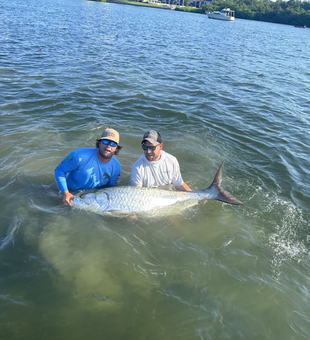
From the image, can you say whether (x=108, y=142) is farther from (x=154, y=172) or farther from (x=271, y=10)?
(x=271, y=10)

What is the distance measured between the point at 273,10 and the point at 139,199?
133 m

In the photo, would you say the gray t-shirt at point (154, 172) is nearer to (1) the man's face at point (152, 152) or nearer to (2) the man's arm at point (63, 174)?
(1) the man's face at point (152, 152)

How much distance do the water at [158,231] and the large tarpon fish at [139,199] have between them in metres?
0.37

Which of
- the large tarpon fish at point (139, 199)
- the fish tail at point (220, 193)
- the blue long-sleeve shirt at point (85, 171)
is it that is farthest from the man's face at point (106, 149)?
the fish tail at point (220, 193)

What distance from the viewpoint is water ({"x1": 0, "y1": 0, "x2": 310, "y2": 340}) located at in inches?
156

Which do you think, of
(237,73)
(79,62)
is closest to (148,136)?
(79,62)

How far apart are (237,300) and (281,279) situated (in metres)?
1.03

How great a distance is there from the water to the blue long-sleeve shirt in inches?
27.2

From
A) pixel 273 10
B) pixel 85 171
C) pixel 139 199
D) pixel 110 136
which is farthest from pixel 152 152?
pixel 273 10

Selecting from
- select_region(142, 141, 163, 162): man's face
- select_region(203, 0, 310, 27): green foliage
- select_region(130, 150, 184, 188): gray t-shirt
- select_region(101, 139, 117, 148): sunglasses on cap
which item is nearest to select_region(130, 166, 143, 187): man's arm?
→ select_region(130, 150, 184, 188): gray t-shirt

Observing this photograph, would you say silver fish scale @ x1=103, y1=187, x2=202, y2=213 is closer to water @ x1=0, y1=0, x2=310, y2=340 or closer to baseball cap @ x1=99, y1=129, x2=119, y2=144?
water @ x1=0, y1=0, x2=310, y2=340

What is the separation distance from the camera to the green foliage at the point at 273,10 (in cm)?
10125

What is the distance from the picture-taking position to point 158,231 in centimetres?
560

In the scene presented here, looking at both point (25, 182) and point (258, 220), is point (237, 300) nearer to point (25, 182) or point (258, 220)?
point (258, 220)
